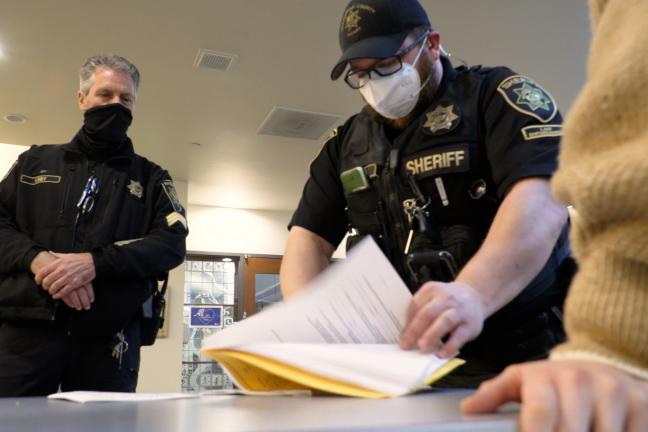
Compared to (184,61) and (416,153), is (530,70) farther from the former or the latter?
(416,153)

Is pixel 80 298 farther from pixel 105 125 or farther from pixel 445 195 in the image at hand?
pixel 445 195

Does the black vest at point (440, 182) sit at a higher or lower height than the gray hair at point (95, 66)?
lower

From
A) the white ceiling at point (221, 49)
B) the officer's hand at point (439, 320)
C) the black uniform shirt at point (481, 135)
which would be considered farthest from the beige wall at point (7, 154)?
the officer's hand at point (439, 320)

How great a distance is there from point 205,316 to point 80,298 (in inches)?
201

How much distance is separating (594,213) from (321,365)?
0.29 metres

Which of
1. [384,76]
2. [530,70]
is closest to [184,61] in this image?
[530,70]

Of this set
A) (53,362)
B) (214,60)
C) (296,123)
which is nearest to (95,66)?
(53,362)

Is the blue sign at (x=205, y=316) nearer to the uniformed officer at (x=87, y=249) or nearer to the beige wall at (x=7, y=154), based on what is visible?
the beige wall at (x=7, y=154)

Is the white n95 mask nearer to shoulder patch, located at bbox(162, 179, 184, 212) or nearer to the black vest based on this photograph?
the black vest

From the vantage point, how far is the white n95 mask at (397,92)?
118 cm

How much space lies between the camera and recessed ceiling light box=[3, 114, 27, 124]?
4113 millimetres

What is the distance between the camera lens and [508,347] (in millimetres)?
939

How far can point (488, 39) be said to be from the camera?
3303 mm

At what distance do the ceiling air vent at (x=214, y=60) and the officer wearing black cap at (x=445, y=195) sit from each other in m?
2.23
